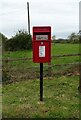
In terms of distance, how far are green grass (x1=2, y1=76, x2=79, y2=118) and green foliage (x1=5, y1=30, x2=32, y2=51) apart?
19.9 metres

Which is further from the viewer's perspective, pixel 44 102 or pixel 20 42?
pixel 20 42

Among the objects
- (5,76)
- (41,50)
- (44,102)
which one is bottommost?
(44,102)

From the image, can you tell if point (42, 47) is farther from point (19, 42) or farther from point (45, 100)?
point (19, 42)

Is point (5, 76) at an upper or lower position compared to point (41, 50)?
lower

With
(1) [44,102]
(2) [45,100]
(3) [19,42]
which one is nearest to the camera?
(1) [44,102]

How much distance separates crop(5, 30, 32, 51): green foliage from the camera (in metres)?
30.3

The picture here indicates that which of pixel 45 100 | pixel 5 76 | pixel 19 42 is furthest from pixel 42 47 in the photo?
pixel 19 42

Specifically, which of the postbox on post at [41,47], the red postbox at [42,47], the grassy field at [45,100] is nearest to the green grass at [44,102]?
the grassy field at [45,100]

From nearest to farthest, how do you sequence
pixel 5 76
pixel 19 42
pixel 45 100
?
pixel 45 100 < pixel 5 76 < pixel 19 42

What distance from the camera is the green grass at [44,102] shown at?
6855 millimetres

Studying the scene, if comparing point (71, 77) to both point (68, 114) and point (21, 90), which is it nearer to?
point (21, 90)

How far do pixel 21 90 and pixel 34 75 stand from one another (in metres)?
3.03

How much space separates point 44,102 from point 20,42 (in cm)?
2325

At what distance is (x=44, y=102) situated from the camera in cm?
784
